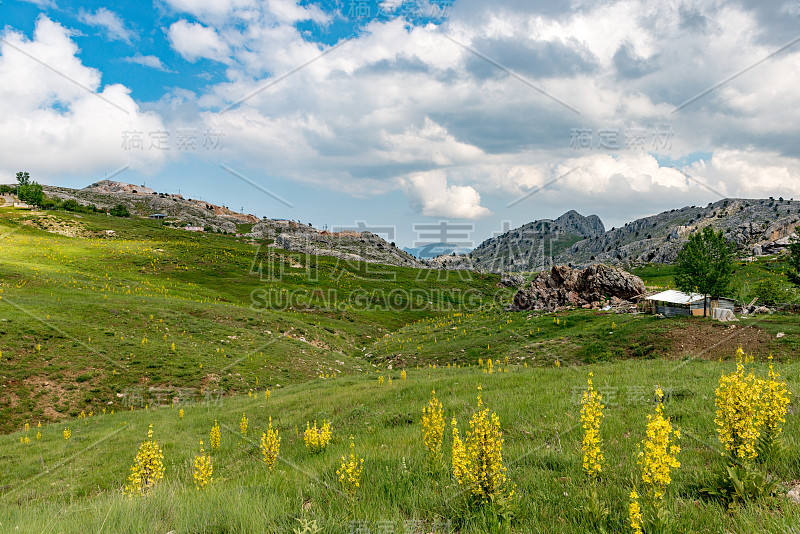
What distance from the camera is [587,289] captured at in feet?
151

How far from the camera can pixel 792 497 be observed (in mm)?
4629

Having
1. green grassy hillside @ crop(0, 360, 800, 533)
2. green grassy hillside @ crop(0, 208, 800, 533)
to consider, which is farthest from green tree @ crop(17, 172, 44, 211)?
green grassy hillside @ crop(0, 360, 800, 533)

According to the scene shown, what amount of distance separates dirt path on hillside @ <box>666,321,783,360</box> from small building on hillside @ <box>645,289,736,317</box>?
A: 12.3 m

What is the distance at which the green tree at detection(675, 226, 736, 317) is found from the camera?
121ft

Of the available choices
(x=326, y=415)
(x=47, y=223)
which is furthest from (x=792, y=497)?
(x=47, y=223)

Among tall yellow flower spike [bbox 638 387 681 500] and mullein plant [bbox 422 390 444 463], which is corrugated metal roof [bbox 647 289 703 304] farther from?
tall yellow flower spike [bbox 638 387 681 500]

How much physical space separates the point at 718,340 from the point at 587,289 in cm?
2264

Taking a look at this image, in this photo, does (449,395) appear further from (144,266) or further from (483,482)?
(144,266)

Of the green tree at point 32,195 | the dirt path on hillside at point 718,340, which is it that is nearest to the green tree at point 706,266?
the dirt path on hillside at point 718,340

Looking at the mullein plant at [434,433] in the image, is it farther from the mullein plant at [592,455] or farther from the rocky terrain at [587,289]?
the rocky terrain at [587,289]

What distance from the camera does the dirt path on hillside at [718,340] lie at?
21.6 metres

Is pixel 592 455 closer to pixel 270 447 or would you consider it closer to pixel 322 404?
pixel 270 447

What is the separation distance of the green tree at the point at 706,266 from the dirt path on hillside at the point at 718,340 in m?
11.3

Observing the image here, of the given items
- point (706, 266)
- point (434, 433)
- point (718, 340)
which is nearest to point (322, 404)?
Result: point (434, 433)
